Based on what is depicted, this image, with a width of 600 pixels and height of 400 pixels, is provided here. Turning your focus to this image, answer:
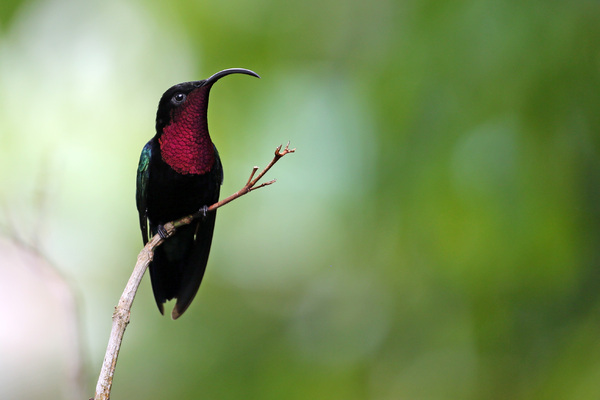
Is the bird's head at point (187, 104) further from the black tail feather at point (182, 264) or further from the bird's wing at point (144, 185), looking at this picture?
the black tail feather at point (182, 264)

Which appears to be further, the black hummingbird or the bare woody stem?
the black hummingbird

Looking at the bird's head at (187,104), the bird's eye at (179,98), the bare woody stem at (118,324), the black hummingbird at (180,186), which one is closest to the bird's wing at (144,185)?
the black hummingbird at (180,186)

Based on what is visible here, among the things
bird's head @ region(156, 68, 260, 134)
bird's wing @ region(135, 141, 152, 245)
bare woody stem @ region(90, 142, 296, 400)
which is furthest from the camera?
bird's wing @ region(135, 141, 152, 245)

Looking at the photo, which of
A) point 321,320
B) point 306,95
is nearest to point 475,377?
point 321,320

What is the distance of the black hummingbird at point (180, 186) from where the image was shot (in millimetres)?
2301

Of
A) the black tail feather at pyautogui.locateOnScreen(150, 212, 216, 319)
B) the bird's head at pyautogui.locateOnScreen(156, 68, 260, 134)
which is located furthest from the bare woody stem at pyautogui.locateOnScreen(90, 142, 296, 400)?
the black tail feather at pyautogui.locateOnScreen(150, 212, 216, 319)

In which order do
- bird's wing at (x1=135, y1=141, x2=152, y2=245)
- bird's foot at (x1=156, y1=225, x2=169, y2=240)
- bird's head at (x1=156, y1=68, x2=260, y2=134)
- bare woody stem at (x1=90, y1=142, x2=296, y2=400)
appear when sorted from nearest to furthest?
bare woody stem at (x1=90, y1=142, x2=296, y2=400) → bird's head at (x1=156, y1=68, x2=260, y2=134) → bird's foot at (x1=156, y1=225, x2=169, y2=240) → bird's wing at (x1=135, y1=141, x2=152, y2=245)

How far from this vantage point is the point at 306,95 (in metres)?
5.12

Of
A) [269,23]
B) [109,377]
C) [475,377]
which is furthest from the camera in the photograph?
[269,23]

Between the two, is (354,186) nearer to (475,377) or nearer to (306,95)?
(306,95)

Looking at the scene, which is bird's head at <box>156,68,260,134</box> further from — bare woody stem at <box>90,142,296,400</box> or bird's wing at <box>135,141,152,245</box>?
bare woody stem at <box>90,142,296,400</box>

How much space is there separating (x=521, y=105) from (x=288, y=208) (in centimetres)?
207

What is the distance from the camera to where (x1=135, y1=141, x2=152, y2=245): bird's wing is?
103 inches

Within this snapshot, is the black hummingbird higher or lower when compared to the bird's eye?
lower
